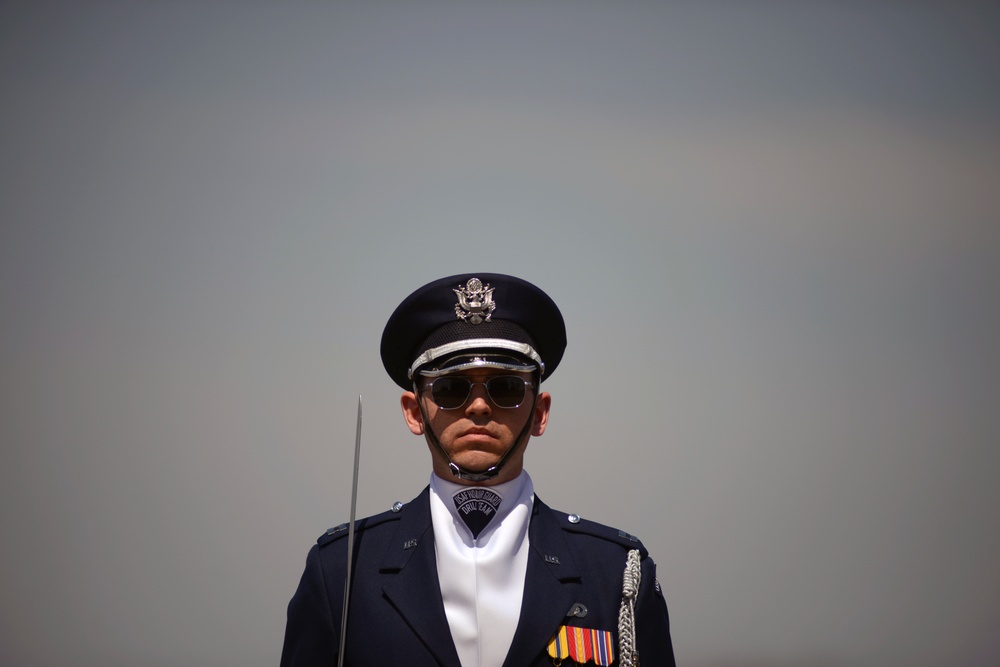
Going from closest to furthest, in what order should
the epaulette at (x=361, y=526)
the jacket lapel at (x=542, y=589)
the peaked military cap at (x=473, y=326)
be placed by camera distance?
the jacket lapel at (x=542, y=589), the peaked military cap at (x=473, y=326), the epaulette at (x=361, y=526)

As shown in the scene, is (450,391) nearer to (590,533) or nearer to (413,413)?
(413,413)

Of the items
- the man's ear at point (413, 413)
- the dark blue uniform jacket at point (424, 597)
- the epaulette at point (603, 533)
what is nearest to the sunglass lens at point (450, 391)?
the man's ear at point (413, 413)

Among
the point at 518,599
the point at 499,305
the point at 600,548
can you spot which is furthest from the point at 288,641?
the point at 499,305

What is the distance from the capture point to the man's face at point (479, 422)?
76.6 inches

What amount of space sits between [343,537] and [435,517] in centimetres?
25

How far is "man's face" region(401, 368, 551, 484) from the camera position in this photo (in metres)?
1.95

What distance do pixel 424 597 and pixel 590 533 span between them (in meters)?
0.43

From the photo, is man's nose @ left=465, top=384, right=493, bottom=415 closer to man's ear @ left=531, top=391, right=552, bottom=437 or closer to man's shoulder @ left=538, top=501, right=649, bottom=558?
man's ear @ left=531, top=391, right=552, bottom=437

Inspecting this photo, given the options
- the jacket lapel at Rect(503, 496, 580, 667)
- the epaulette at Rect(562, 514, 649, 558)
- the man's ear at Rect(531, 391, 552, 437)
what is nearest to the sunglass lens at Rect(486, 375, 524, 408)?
the man's ear at Rect(531, 391, 552, 437)

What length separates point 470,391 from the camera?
1.96 meters

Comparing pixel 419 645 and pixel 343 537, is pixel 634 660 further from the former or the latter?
pixel 343 537

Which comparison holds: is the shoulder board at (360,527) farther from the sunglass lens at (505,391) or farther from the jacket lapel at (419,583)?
the sunglass lens at (505,391)

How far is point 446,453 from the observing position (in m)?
1.97

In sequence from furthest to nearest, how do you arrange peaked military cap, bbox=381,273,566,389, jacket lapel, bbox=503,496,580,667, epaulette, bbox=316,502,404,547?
epaulette, bbox=316,502,404,547 < peaked military cap, bbox=381,273,566,389 < jacket lapel, bbox=503,496,580,667
